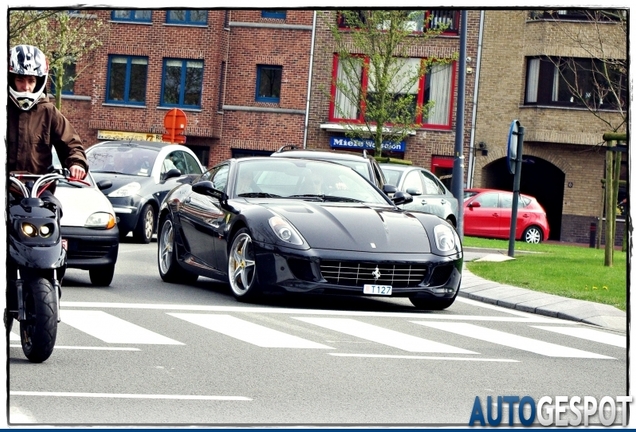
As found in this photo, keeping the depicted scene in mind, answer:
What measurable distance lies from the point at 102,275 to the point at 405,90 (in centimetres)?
2407

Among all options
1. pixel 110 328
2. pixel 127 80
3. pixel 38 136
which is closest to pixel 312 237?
pixel 110 328

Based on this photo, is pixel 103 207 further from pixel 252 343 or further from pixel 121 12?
pixel 121 12

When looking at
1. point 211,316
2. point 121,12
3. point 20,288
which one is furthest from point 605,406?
point 211,316

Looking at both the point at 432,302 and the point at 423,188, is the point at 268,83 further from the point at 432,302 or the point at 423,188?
the point at 432,302

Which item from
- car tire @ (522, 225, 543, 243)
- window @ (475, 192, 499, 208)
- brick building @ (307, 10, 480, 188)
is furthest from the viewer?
brick building @ (307, 10, 480, 188)

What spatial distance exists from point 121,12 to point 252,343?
13.8ft

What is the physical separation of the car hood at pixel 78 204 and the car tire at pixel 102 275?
47 cm

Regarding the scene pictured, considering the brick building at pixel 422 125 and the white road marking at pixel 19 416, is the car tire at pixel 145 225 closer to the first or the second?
the white road marking at pixel 19 416

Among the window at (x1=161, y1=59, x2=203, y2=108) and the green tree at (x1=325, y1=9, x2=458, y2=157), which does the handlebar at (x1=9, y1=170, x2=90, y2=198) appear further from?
the window at (x1=161, y1=59, x2=203, y2=108)

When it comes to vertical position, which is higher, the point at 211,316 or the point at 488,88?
the point at 488,88

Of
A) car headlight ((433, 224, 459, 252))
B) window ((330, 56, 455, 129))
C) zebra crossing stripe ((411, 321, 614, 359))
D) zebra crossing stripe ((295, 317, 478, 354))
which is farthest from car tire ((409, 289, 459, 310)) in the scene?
window ((330, 56, 455, 129))

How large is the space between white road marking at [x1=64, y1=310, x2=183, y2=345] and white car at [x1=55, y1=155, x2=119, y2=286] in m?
1.99

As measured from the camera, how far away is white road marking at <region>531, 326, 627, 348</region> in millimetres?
10909

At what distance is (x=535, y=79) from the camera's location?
41.3m
